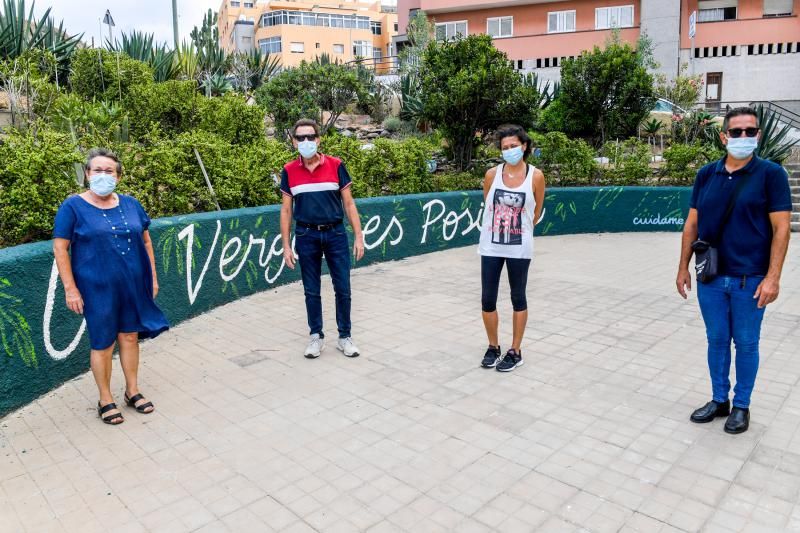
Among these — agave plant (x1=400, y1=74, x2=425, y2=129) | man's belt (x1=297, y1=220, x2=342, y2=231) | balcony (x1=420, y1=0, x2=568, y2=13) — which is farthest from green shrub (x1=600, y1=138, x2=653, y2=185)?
balcony (x1=420, y1=0, x2=568, y2=13)

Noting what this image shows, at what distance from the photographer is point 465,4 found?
116 ft

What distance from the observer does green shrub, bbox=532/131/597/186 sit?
43.0ft

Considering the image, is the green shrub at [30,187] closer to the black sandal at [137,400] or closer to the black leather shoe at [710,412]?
the black sandal at [137,400]

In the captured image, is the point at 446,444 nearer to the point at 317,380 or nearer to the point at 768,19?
the point at 317,380

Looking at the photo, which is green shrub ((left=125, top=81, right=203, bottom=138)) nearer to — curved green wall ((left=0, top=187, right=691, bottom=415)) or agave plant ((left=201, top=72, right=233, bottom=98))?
curved green wall ((left=0, top=187, right=691, bottom=415))

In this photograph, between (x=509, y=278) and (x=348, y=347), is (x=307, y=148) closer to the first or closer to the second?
(x=348, y=347)

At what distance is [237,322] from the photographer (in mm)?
6242

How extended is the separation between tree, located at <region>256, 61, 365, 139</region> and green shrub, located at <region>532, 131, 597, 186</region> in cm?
690

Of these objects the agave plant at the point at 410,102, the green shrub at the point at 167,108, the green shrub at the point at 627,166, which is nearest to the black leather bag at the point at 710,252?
the green shrub at the point at 627,166

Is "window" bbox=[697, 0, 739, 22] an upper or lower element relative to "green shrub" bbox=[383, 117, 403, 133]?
upper

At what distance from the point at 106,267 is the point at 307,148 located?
1753mm

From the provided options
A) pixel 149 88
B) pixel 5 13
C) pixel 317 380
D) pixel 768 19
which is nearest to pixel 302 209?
pixel 317 380

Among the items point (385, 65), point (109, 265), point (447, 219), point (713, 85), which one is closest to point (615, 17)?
point (713, 85)

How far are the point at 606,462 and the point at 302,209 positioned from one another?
2865 millimetres
